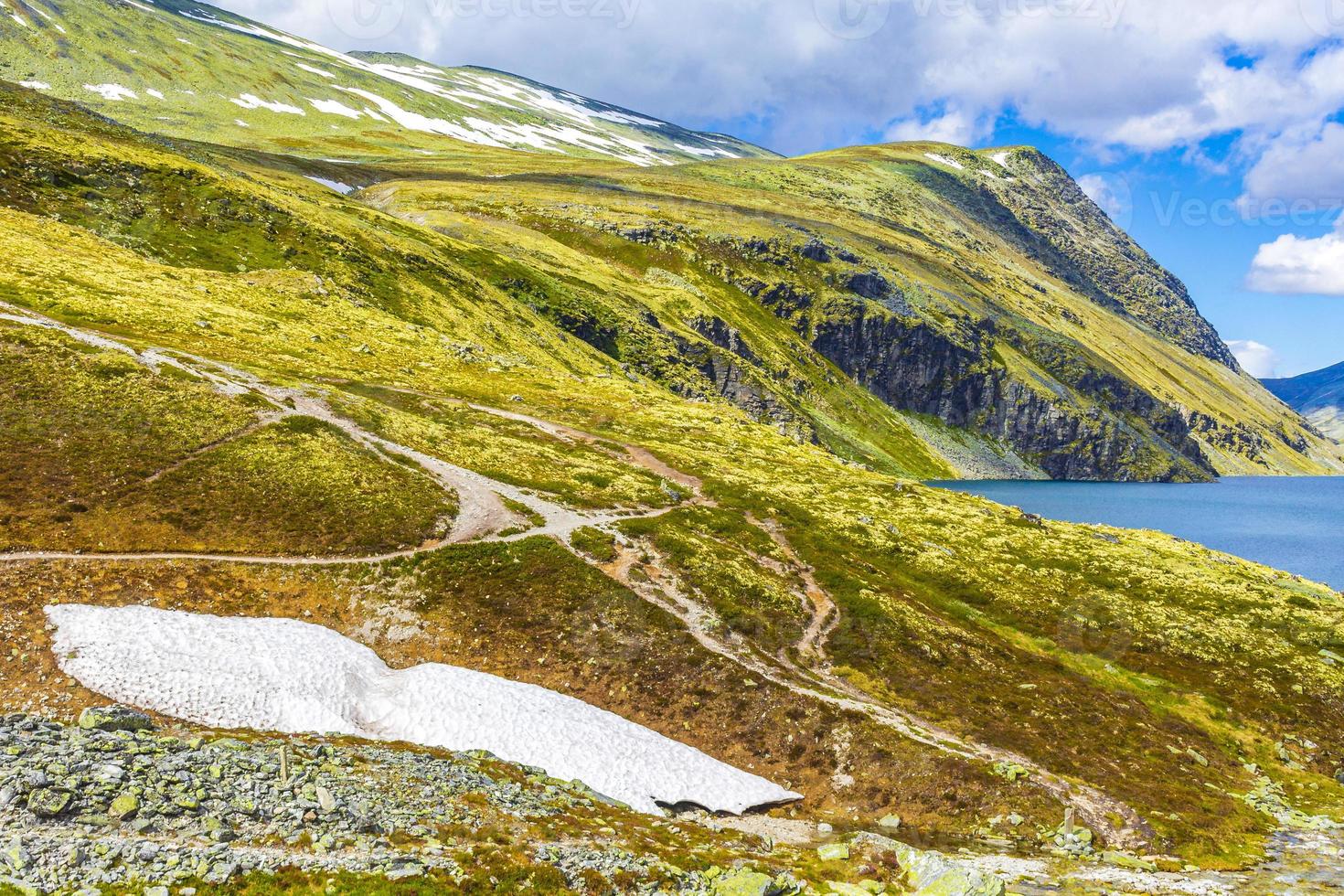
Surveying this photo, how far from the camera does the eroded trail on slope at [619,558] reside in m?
37.2

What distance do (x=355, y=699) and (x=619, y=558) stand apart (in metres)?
24.2

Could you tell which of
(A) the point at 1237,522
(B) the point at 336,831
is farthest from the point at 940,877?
(A) the point at 1237,522

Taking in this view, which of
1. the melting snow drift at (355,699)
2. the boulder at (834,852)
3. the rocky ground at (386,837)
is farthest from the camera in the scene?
the melting snow drift at (355,699)

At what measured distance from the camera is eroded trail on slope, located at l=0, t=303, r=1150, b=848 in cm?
3719

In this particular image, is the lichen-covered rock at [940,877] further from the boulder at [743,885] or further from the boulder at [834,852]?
the boulder at [743,885]

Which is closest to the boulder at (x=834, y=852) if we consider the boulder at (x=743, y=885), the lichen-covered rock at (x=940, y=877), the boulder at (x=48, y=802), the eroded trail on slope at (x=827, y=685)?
the lichen-covered rock at (x=940, y=877)

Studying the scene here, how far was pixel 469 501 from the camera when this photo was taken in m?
56.3

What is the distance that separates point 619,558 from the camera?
53.7 meters

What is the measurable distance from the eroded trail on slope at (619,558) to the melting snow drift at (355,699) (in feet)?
29.0

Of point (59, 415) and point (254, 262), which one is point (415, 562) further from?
point (254, 262)

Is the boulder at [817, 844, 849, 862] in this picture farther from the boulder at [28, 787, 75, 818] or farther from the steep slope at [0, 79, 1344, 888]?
the boulder at [28, 787, 75, 818]

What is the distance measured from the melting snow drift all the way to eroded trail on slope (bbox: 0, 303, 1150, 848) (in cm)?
885

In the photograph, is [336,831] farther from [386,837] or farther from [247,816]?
[247,816]

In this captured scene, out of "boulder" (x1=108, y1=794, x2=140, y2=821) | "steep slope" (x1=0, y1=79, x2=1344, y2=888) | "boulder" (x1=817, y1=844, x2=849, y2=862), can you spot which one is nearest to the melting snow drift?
"steep slope" (x1=0, y1=79, x2=1344, y2=888)
